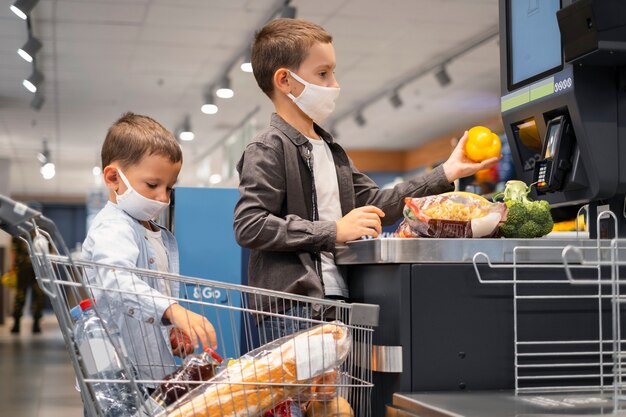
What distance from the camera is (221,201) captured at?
4863 millimetres

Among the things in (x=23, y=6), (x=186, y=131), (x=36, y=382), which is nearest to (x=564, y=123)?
(x=23, y=6)

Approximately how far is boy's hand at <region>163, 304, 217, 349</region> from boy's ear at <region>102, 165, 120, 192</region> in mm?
630

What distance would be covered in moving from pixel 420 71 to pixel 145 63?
3.74m

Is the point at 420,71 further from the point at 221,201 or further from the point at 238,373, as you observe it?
the point at 238,373

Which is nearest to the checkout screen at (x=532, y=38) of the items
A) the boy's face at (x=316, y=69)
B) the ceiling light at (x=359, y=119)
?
the boy's face at (x=316, y=69)

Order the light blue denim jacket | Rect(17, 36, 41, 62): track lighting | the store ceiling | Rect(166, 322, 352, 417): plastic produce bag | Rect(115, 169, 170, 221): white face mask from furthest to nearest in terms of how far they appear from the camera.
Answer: Rect(17, 36, 41, 62): track lighting → the store ceiling → Rect(115, 169, 170, 221): white face mask → the light blue denim jacket → Rect(166, 322, 352, 417): plastic produce bag

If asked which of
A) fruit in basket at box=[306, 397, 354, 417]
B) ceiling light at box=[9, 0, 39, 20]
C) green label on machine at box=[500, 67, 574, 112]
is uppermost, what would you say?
ceiling light at box=[9, 0, 39, 20]

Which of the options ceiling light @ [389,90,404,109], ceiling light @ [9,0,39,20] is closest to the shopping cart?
ceiling light @ [9,0,39,20]

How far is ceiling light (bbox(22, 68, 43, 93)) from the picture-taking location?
35.2 ft

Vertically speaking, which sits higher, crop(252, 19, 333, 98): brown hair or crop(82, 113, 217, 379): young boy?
crop(252, 19, 333, 98): brown hair

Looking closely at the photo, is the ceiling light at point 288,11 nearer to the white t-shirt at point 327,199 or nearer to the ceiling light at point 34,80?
the ceiling light at point 34,80

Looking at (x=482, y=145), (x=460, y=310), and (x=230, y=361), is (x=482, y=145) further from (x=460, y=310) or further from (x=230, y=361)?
(x=230, y=361)

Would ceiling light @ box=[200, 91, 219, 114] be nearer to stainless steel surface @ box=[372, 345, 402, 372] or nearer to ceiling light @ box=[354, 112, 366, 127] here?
ceiling light @ box=[354, 112, 366, 127]

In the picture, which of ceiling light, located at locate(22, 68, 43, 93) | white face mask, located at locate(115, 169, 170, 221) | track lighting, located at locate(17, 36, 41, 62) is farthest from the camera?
ceiling light, located at locate(22, 68, 43, 93)
